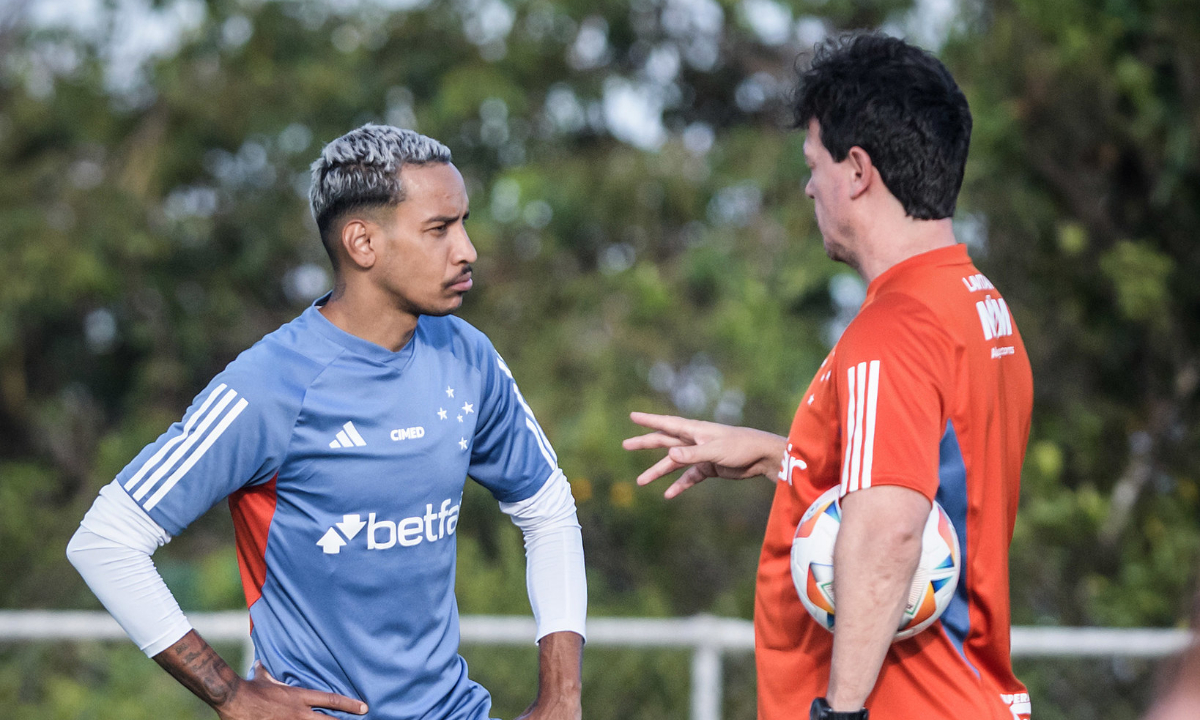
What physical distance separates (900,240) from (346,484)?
1377mm

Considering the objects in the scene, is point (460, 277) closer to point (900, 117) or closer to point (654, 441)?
point (654, 441)

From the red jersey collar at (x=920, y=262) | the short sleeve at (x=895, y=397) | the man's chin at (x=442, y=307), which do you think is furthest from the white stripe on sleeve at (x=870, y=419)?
the man's chin at (x=442, y=307)

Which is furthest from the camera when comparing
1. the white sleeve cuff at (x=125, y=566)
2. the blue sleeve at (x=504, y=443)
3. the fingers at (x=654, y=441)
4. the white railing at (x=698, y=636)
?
the white railing at (x=698, y=636)

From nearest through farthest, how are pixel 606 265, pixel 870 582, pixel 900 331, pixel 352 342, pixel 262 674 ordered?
1. pixel 870 582
2. pixel 900 331
3. pixel 262 674
4. pixel 352 342
5. pixel 606 265

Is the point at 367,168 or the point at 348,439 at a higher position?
the point at 367,168

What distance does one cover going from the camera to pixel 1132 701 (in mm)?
6195

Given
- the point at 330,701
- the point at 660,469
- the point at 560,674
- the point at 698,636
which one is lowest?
the point at 698,636

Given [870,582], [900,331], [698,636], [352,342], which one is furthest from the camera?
[698,636]

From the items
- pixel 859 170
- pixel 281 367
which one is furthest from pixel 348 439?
pixel 859 170

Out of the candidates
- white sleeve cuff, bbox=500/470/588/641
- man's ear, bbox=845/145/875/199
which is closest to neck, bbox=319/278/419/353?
Answer: white sleeve cuff, bbox=500/470/588/641

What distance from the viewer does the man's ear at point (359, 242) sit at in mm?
2957

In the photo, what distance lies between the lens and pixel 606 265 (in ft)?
38.2

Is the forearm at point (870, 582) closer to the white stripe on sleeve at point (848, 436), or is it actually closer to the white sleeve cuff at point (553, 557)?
the white stripe on sleeve at point (848, 436)

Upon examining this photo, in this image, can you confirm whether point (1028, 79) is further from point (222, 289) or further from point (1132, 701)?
point (222, 289)
